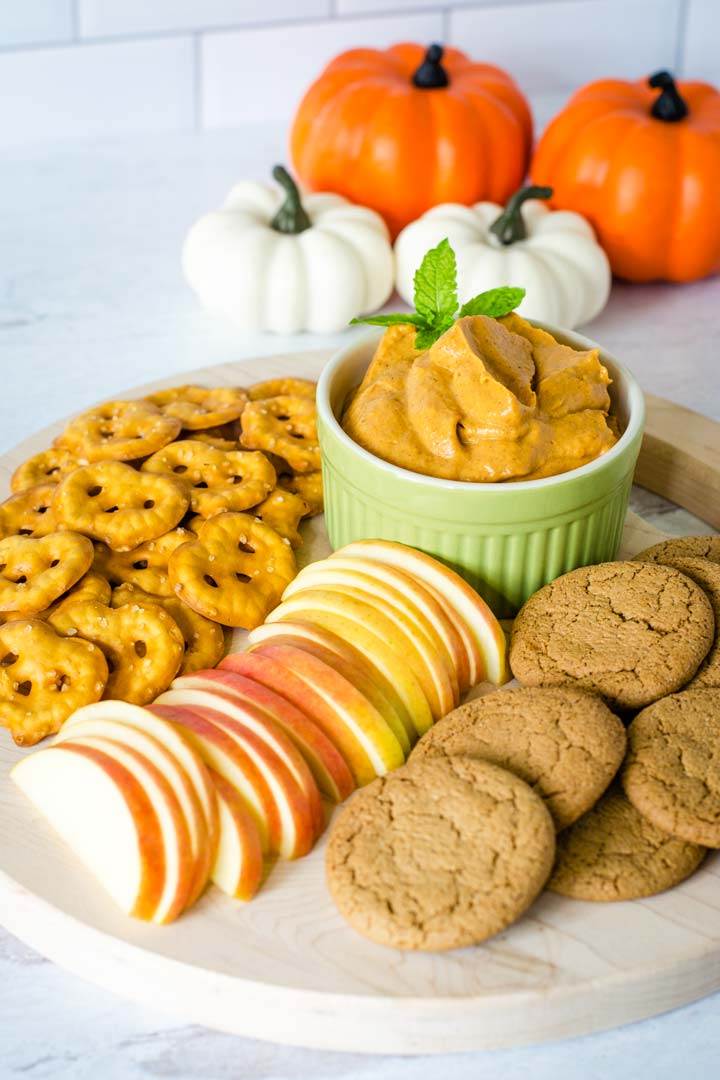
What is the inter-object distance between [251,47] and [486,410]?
2012mm

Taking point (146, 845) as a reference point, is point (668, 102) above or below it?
above

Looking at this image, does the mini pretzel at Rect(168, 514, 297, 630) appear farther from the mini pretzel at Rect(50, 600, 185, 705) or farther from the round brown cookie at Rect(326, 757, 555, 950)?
the round brown cookie at Rect(326, 757, 555, 950)

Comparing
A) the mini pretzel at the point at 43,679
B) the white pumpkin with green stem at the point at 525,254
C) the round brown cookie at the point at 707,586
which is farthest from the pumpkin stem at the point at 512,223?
the mini pretzel at the point at 43,679

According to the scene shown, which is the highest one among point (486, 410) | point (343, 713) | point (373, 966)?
point (486, 410)

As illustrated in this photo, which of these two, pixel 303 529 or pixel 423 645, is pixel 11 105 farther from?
pixel 423 645

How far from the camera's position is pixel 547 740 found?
1.41 metres

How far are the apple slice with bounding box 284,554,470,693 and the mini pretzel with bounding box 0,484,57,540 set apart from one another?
489 millimetres

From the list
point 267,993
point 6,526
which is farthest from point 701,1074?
point 6,526

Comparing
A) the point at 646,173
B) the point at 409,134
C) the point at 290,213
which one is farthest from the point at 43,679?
the point at 646,173

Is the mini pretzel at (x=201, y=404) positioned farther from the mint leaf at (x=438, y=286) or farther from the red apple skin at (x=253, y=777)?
the red apple skin at (x=253, y=777)

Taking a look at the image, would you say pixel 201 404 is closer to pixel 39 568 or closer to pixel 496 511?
pixel 39 568

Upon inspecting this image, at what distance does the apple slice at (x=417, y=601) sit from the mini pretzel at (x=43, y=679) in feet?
1.14

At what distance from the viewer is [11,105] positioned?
3174 millimetres

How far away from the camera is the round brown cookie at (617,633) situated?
152cm
